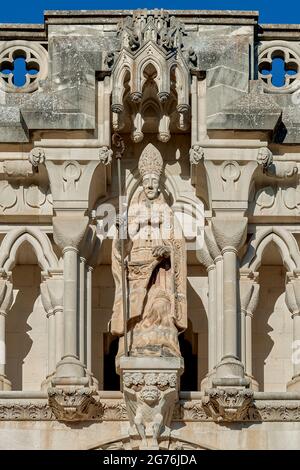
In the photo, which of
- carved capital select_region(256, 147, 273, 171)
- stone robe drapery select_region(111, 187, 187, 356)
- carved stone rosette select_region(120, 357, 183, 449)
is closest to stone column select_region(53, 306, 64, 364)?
stone robe drapery select_region(111, 187, 187, 356)

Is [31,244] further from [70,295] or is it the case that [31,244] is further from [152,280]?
[152,280]

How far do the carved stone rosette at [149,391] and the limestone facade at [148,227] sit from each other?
7cm

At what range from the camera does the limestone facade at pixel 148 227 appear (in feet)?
113

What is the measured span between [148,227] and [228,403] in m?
2.10

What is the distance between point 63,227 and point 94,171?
0.64 m

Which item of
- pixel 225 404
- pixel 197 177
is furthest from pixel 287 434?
pixel 197 177

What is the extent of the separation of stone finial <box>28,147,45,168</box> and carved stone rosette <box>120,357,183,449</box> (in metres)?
2.32

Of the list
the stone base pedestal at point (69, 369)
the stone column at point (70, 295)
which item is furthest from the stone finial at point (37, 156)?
the stone base pedestal at point (69, 369)

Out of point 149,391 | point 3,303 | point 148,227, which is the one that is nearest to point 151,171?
point 148,227

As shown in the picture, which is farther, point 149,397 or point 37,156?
point 37,156

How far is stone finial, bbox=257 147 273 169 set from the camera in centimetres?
3534

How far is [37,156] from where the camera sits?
3531 centimetres

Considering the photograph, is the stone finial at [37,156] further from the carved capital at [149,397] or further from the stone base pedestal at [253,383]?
the stone base pedestal at [253,383]

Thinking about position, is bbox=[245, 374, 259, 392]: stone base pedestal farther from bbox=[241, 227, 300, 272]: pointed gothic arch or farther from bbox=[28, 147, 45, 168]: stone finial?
bbox=[28, 147, 45, 168]: stone finial
